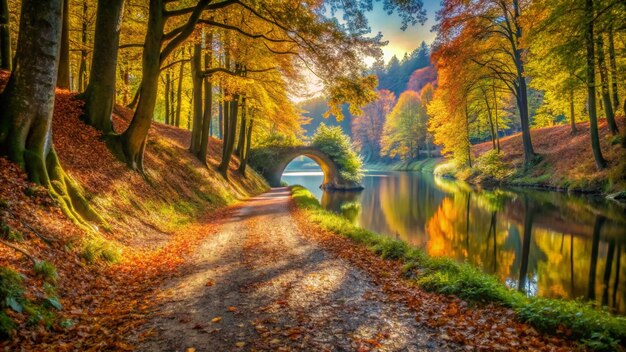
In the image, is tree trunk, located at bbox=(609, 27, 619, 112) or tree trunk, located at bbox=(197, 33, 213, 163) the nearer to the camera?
tree trunk, located at bbox=(609, 27, 619, 112)

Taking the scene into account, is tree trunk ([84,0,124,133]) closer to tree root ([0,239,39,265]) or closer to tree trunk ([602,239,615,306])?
tree root ([0,239,39,265])

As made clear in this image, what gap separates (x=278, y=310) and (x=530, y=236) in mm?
10605

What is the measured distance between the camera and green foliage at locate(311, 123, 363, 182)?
1363 inches

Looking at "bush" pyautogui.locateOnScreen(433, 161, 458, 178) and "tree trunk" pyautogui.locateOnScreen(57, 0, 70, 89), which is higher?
"tree trunk" pyautogui.locateOnScreen(57, 0, 70, 89)

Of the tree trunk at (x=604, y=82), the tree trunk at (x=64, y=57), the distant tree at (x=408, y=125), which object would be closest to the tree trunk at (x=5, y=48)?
the tree trunk at (x=64, y=57)

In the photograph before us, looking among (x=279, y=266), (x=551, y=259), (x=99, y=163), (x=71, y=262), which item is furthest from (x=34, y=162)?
(x=551, y=259)

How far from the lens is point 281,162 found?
34.6 metres

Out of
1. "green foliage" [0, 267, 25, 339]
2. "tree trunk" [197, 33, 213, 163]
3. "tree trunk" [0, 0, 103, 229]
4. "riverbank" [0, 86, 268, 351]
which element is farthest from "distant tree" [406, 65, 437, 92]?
"green foliage" [0, 267, 25, 339]

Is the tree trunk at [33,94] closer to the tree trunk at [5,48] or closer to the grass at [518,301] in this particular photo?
the grass at [518,301]

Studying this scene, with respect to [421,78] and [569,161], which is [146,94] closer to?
[569,161]

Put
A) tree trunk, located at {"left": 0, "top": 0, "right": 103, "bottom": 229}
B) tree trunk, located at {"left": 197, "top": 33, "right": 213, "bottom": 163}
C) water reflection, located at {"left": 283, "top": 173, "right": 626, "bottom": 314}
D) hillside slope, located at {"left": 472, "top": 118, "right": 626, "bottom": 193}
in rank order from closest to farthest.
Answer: tree trunk, located at {"left": 0, "top": 0, "right": 103, "bottom": 229}, water reflection, located at {"left": 283, "top": 173, "right": 626, "bottom": 314}, hillside slope, located at {"left": 472, "top": 118, "right": 626, "bottom": 193}, tree trunk, located at {"left": 197, "top": 33, "right": 213, "bottom": 163}

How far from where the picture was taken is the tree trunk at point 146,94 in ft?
33.1

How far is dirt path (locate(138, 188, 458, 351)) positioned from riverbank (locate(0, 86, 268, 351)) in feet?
1.59

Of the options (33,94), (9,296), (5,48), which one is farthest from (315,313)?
(5,48)
